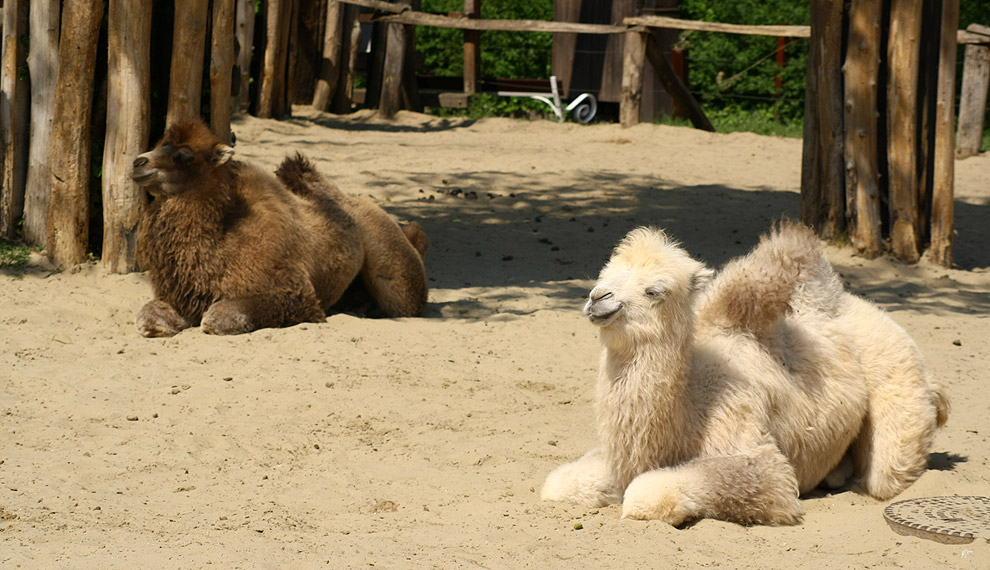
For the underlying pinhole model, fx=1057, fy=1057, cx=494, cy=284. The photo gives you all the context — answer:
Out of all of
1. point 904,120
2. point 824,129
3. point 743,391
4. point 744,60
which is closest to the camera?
point 743,391

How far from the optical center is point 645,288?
3.97 m

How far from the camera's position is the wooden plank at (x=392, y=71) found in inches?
690

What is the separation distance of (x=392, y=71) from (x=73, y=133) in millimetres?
10182

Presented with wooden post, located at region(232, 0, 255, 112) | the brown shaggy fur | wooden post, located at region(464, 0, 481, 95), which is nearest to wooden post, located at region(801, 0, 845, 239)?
the brown shaggy fur

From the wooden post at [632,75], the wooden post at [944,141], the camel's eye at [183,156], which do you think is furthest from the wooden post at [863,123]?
the wooden post at [632,75]

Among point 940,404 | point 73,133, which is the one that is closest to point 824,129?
point 940,404

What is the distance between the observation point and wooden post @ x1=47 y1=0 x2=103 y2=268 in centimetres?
775

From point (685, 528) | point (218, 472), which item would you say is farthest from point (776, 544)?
point (218, 472)

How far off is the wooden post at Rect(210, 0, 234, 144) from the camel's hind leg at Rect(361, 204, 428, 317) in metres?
1.38

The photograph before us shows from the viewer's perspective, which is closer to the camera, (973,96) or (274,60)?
(973,96)

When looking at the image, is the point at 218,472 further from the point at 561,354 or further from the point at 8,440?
the point at 561,354

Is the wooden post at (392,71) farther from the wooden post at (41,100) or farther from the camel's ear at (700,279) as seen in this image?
the camel's ear at (700,279)

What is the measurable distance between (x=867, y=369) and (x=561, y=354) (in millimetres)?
2602

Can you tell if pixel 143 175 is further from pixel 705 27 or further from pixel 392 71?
pixel 705 27
